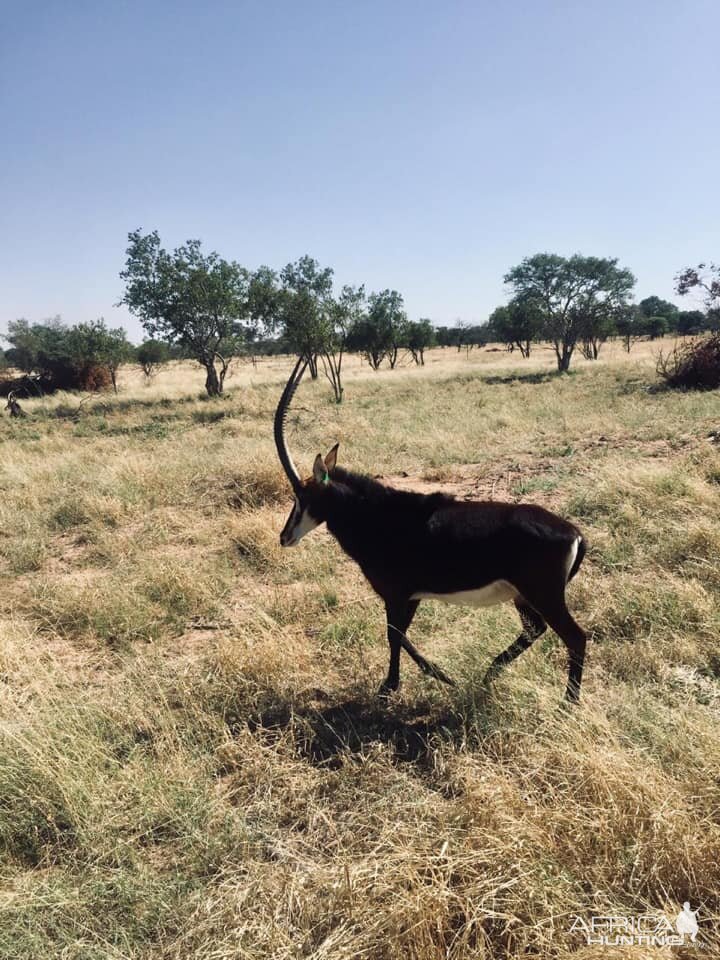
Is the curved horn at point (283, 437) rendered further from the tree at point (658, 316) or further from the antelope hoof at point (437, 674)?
the tree at point (658, 316)

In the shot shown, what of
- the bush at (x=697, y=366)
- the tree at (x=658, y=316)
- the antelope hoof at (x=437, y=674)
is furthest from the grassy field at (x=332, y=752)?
the tree at (x=658, y=316)

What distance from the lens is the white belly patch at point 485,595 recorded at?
3.55 m

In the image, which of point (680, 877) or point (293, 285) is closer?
point (680, 877)

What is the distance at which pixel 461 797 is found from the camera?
273cm

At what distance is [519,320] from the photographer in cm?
5056

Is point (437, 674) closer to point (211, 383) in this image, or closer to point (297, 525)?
point (297, 525)

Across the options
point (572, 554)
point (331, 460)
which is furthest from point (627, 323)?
point (572, 554)

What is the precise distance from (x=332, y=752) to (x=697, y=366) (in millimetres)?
21929

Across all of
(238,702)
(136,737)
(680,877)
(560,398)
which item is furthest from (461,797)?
(560,398)

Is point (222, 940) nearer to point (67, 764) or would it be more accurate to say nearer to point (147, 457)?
point (67, 764)

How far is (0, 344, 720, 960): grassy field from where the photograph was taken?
7.19 ft

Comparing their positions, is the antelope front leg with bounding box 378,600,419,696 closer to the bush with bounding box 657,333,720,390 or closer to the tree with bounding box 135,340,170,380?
the bush with bounding box 657,333,720,390

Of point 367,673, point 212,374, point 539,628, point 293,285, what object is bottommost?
point 367,673

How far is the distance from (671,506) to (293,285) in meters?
26.2
